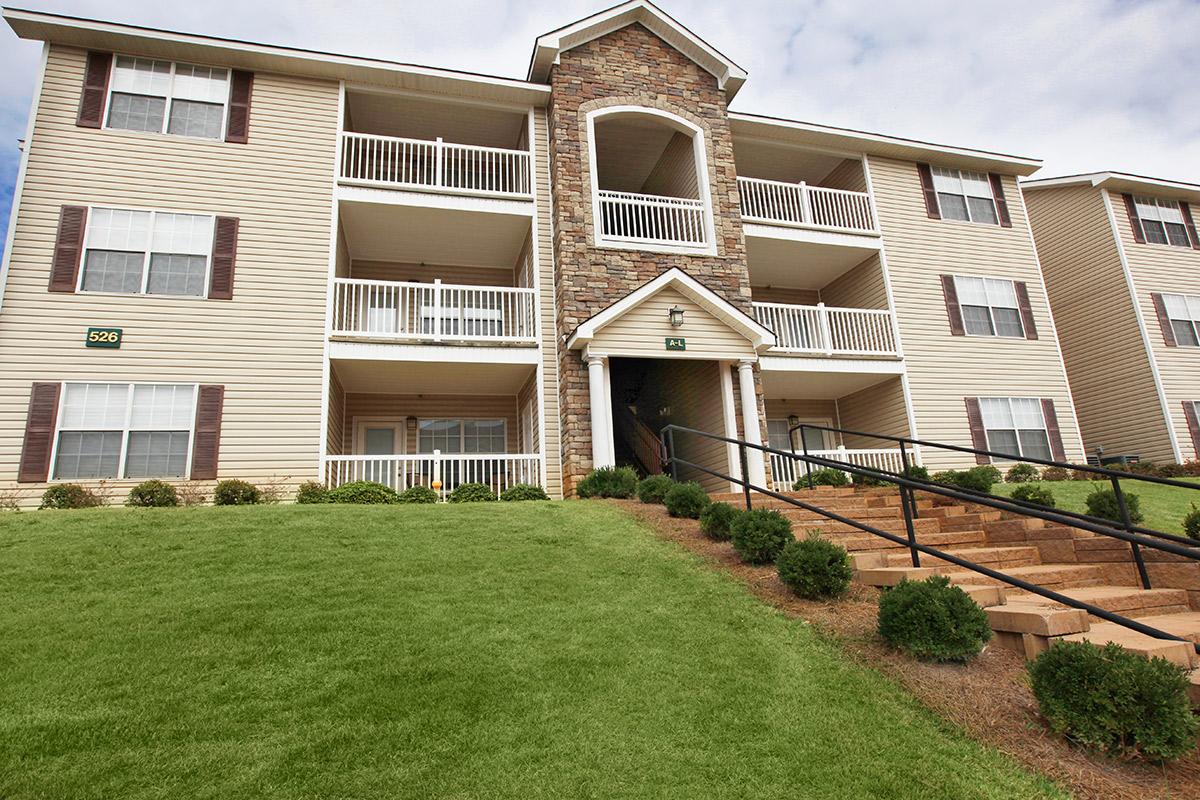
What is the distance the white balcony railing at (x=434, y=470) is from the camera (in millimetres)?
12117

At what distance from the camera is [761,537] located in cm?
691

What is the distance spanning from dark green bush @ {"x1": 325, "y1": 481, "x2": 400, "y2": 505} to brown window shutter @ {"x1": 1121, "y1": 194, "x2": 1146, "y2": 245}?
22.1 metres

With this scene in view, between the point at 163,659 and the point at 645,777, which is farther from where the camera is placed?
the point at 163,659

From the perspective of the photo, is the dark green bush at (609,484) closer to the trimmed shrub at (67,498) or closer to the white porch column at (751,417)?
the white porch column at (751,417)

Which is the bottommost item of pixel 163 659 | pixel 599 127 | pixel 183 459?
pixel 163 659

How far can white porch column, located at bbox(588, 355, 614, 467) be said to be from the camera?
12.2m

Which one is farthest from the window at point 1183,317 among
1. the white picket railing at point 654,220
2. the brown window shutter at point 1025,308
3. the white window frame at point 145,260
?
the white window frame at point 145,260

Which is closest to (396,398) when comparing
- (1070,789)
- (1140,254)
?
(1070,789)

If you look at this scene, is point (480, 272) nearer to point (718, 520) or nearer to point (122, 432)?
point (122, 432)

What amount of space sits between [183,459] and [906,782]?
38.6ft

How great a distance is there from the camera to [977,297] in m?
17.4

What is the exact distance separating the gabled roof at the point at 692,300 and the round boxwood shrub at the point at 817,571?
698cm

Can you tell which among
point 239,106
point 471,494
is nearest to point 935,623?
point 471,494

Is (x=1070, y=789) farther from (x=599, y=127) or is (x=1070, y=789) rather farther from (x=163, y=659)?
(x=599, y=127)
